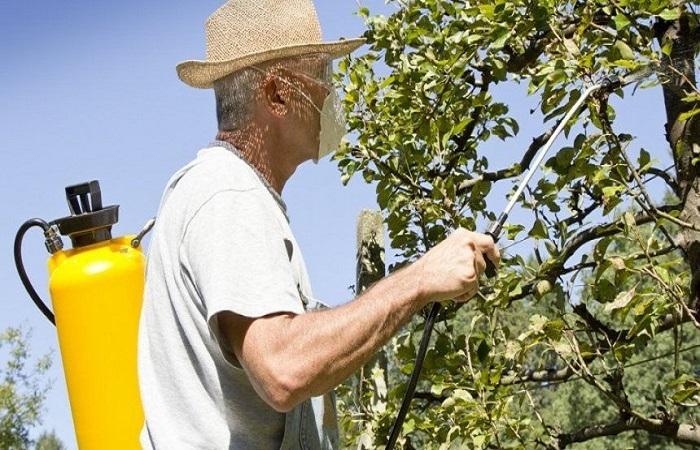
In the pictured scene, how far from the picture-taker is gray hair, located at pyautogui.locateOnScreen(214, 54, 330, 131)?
2.23 meters

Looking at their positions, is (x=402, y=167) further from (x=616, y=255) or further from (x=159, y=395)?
(x=159, y=395)

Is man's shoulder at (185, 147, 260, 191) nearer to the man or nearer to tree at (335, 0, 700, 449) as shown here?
the man

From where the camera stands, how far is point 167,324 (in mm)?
2053

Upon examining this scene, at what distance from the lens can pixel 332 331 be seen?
1.86 metres

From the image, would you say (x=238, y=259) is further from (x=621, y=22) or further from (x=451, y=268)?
(x=621, y=22)

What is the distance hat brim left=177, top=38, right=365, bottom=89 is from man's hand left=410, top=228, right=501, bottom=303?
1.70 ft

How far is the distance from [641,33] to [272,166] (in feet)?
5.38

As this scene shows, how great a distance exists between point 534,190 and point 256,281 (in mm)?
1909

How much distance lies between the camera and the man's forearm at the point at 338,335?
6.02ft

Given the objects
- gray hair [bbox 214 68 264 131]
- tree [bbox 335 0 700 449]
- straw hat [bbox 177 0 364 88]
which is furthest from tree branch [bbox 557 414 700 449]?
gray hair [bbox 214 68 264 131]

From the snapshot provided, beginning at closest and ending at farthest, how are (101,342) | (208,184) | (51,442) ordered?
(208,184) < (101,342) < (51,442)

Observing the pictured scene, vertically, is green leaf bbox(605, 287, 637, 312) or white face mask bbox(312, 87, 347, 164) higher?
white face mask bbox(312, 87, 347, 164)

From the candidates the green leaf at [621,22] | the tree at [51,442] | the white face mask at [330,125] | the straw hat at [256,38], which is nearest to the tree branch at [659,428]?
the green leaf at [621,22]

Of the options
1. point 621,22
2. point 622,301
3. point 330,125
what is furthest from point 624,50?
point 330,125
